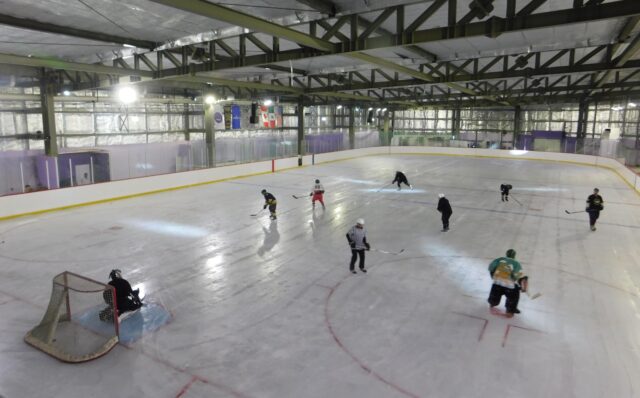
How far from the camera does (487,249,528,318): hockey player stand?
7820mm

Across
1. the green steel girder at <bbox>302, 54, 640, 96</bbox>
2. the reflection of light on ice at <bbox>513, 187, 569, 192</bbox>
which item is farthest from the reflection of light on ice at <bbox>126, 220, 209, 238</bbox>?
the reflection of light on ice at <bbox>513, 187, 569, 192</bbox>

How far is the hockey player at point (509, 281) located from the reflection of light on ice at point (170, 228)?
9.03 metres

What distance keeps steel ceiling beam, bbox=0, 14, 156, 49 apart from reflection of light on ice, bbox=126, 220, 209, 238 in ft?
19.6

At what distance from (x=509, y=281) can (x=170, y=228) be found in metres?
10.9

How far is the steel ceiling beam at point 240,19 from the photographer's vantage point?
730 cm

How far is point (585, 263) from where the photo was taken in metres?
11.2

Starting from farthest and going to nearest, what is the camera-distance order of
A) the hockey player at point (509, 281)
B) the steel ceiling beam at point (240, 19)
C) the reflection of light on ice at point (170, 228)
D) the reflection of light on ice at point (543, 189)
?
the reflection of light on ice at point (543, 189) → the reflection of light on ice at point (170, 228) → the hockey player at point (509, 281) → the steel ceiling beam at point (240, 19)

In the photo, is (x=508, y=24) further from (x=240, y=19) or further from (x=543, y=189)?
(x=543, y=189)

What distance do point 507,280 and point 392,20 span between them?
7.44 m

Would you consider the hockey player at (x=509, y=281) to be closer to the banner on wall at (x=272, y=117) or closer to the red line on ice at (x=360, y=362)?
the red line on ice at (x=360, y=362)

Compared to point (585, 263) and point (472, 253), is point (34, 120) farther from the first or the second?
point (585, 263)

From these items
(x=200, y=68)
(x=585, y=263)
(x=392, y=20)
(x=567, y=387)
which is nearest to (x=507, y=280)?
(x=567, y=387)

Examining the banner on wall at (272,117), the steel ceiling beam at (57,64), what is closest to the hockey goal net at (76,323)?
the steel ceiling beam at (57,64)

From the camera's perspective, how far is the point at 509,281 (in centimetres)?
787
